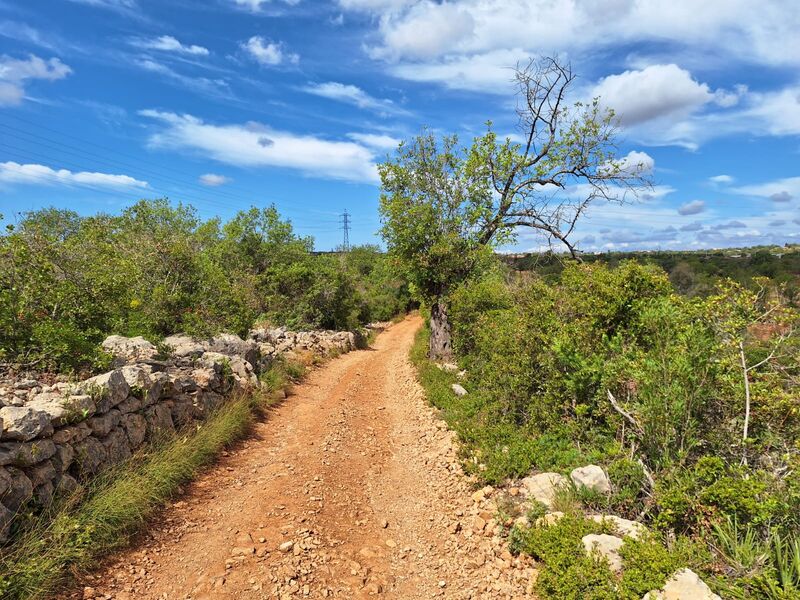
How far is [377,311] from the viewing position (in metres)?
38.3

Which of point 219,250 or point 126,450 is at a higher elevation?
point 219,250

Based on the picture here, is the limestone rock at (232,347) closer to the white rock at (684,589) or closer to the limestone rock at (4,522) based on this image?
the limestone rock at (4,522)

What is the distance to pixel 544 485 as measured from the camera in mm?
5973

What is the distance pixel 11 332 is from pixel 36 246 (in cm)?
255

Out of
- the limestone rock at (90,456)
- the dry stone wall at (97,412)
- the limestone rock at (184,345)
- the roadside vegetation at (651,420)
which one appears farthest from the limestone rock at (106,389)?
the roadside vegetation at (651,420)

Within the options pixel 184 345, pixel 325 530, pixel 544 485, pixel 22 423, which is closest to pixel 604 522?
pixel 544 485

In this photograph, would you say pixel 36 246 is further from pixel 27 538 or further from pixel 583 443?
pixel 583 443

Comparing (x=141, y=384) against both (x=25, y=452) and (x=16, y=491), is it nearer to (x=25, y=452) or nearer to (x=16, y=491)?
(x=25, y=452)

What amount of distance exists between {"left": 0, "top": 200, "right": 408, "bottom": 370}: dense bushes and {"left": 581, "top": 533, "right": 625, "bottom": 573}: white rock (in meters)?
7.48

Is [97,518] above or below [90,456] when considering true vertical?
below

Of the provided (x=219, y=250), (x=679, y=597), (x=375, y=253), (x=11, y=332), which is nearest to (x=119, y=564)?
(x=11, y=332)

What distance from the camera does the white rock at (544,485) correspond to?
571cm

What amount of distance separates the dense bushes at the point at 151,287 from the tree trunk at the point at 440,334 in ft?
11.2

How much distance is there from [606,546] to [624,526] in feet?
1.51
